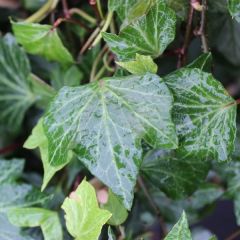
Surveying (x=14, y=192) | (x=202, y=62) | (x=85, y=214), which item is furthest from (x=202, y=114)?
(x=14, y=192)

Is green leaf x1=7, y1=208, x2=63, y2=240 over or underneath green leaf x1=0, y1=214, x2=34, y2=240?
over

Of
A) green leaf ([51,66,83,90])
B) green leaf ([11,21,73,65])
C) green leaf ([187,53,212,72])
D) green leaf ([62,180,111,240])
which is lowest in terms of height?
green leaf ([62,180,111,240])

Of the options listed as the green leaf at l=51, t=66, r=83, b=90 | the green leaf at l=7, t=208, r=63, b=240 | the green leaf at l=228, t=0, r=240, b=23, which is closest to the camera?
the green leaf at l=228, t=0, r=240, b=23

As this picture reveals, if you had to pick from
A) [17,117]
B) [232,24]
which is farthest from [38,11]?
Answer: [232,24]

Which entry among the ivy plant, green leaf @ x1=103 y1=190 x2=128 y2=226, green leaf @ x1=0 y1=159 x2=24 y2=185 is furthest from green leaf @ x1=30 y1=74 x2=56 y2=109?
green leaf @ x1=103 y1=190 x2=128 y2=226

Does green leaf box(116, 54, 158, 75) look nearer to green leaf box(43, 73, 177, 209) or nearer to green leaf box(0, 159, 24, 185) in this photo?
green leaf box(43, 73, 177, 209)

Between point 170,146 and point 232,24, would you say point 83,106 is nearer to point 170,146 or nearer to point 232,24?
point 170,146
